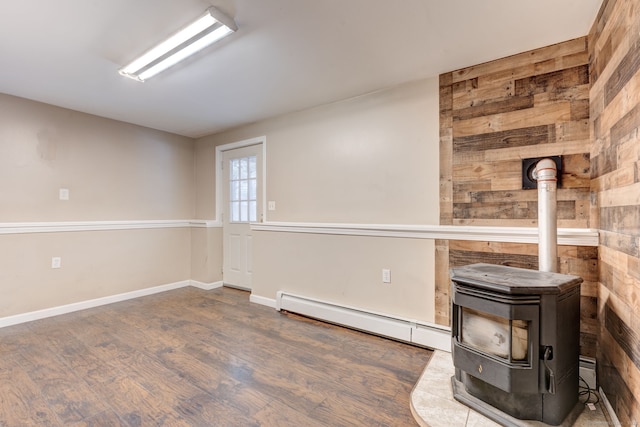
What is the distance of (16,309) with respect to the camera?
118 inches

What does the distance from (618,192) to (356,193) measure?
1.86 m

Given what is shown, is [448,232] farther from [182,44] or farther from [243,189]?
[243,189]

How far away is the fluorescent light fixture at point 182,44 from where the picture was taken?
5.88ft

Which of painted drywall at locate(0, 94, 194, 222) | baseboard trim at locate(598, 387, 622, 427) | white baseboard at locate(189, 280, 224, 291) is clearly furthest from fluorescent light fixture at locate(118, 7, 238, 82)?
baseboard trim at locate(598, 387, 622, 427)

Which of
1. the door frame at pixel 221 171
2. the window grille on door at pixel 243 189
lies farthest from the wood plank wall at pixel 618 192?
the window grille on door at pixel 243 189

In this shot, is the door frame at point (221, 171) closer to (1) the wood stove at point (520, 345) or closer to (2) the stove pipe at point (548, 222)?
(1) the wood stove at point (520, 345)

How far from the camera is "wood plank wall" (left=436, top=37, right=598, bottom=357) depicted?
1.98 meters

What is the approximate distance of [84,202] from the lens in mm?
3516

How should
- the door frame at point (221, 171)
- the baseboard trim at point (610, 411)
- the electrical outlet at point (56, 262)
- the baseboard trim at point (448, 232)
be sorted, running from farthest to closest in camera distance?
the door frame at point (221, 171), the electrical outlet at point (56, 262), the baseboard trim at point (448, 232), the baseboard trim at point (610, 411)

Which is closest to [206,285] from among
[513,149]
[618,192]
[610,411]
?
[513,149]

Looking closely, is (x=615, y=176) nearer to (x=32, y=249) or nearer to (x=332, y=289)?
(x=332, y=289)

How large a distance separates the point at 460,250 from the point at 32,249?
166 inches

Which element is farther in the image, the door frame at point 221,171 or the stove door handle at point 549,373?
the door frame at point 221,171

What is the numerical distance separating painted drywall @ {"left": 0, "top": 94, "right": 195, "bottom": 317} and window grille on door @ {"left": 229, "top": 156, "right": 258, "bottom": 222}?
84 centimetres
